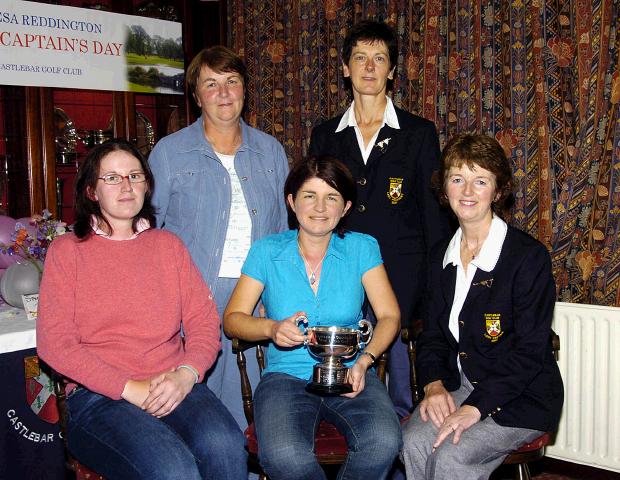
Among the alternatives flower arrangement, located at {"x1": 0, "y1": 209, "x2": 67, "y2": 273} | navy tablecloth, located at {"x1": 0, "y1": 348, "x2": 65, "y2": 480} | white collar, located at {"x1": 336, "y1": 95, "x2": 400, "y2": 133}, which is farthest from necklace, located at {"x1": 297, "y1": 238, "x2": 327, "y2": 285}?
navy tablecloth, located at {"x1": 0, "y1": 348, "x2": 65, "y2": 480}

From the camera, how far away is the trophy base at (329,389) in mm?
2291

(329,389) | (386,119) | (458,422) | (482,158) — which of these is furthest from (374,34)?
(458,422)

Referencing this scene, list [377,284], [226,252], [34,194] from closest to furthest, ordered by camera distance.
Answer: [377,284]
[226,252]
[34,194]

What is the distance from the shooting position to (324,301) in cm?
252

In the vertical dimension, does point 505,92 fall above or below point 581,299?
above

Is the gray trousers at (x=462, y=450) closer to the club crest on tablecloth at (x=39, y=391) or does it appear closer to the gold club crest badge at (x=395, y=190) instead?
the gold club crest badge at (x=395, y=190)

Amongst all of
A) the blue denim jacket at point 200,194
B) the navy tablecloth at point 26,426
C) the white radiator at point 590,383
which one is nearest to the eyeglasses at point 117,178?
the blue denim jacket at point 200,194

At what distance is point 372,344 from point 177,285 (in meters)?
0.72

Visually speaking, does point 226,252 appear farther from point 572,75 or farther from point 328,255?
point 572,75

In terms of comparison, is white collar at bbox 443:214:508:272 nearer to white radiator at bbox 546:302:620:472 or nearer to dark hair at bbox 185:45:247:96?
white radiator at bbox 546:302:620:472

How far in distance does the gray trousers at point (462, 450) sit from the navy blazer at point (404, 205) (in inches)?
23.4

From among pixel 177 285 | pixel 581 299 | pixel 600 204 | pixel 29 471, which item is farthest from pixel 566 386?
pixel 29 471

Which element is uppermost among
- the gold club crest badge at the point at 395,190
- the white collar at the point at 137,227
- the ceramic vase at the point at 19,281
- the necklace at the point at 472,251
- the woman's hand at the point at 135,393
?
the gold club crest badge at the point at 395,190

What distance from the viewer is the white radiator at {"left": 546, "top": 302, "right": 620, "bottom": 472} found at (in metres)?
3.06
